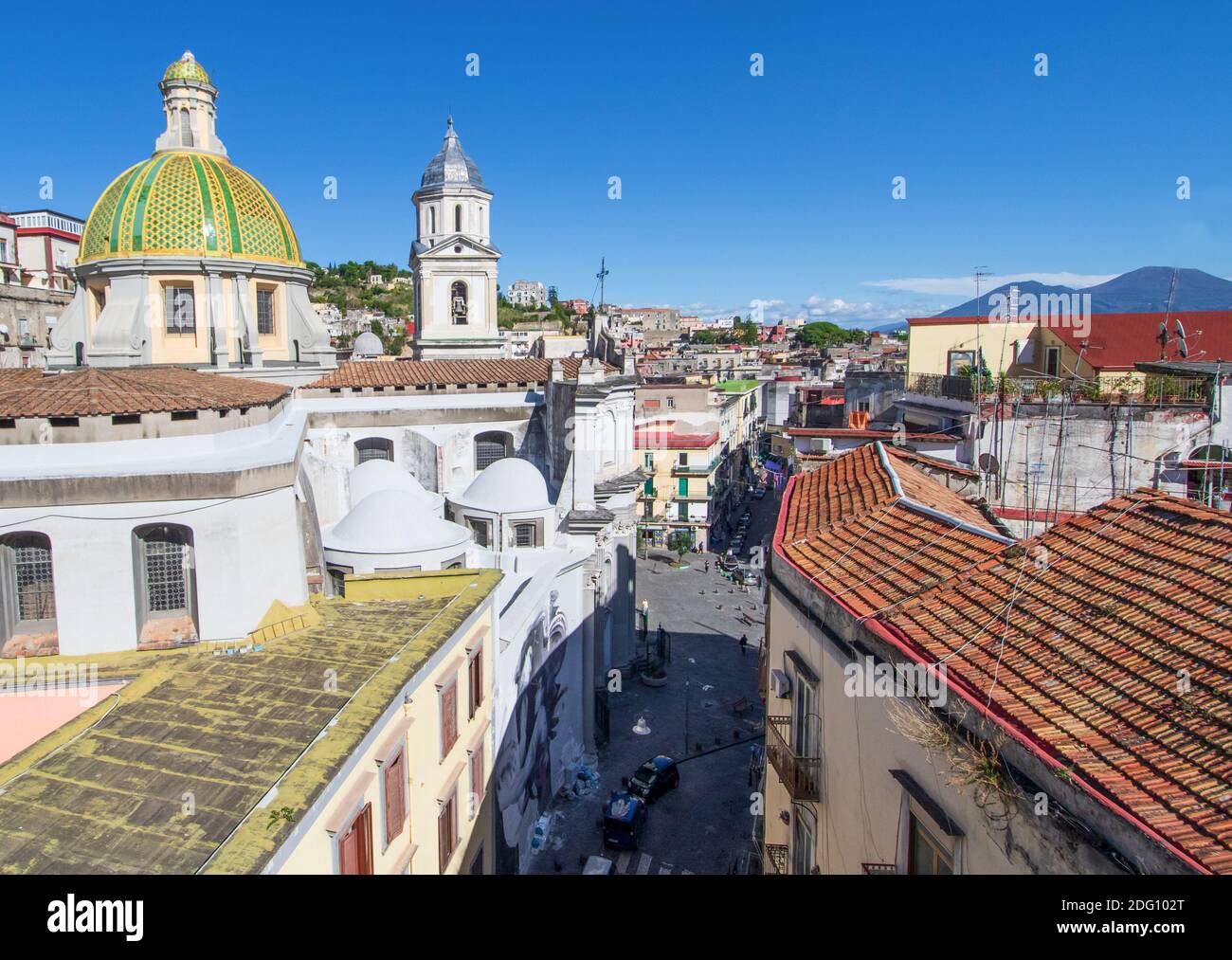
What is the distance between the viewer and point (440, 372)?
29516 mm

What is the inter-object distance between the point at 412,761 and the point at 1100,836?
8996 mm

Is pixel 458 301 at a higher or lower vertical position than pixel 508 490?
higher

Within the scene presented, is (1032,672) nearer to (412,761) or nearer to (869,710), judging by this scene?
(869,710)

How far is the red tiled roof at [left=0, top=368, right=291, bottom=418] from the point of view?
12055 mm

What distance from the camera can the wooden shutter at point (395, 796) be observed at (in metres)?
10.6

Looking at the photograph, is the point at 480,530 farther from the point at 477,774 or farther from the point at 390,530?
the point at 477,774

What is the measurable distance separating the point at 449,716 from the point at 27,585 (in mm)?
6345

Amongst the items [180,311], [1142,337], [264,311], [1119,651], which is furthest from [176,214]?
[1142,337]

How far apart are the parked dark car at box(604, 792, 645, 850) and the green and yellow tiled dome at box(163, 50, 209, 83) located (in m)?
23.5

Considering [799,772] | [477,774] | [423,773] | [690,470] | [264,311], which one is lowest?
[477,774]

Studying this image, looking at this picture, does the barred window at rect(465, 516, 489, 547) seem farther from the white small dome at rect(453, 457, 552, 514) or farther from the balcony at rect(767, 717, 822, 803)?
the balcony at rect(767, 717, 822, 803)

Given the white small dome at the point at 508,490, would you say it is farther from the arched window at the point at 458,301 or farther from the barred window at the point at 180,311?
the arched window at the point at 458,301

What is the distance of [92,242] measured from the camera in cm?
2356
